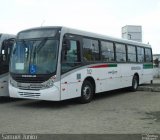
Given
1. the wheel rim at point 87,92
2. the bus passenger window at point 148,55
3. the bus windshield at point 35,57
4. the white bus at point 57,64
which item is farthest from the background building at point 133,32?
the bus windshield at point 35,57

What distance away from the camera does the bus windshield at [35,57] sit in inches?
489

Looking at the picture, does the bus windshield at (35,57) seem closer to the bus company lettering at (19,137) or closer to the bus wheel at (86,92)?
the bus wheel at (86,92)

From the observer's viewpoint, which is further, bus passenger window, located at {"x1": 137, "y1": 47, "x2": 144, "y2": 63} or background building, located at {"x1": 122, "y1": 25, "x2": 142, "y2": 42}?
background building, located at {"x1": 122, "y1": 25, "x2": 142, "y2": 42}

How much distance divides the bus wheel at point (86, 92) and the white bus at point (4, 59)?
326cm

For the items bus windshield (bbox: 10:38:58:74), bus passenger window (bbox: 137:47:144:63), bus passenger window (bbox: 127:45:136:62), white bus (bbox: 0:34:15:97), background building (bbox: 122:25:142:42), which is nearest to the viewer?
bus windshield (bbox: 10:38:58:74)

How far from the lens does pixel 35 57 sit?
1266cm

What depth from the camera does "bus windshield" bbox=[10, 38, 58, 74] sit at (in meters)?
12.4

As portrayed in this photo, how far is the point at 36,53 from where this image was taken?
12695 millimetres

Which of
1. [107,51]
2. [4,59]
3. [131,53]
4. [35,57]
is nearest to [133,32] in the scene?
[131,53]

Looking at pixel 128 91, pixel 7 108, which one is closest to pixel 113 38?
pixel 128 91

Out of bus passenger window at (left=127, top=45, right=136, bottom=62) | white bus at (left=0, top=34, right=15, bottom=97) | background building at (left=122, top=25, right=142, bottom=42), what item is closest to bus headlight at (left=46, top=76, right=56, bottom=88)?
white bus at (left=0, top=34, right=15, bottom=97)

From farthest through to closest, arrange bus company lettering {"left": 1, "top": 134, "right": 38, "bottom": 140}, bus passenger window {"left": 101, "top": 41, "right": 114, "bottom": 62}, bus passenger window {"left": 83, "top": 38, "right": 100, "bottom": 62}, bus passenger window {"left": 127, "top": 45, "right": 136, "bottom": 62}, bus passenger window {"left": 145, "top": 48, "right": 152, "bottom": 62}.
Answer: bus passenger window {"left": 145, "top": 48, "right": 152, "bottom": 62} → bus passenger window {"left": 127, "top": 45, "right": 136, "bottom": 62} → bus passenger window {"left": 101, "top": 41, "right": 114, "bottom": 62} → bus passenger window {"left": 83, "top": 38, "right": 100, "bottom": 62} → bus company lettering {"left": 1, "top": 134, "right": 38, "bottom": 140}

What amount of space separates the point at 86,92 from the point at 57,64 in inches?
93.7

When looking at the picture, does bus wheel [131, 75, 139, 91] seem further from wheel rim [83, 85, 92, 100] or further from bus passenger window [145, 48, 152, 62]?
wheel rim [83, 85, 92, 100]
